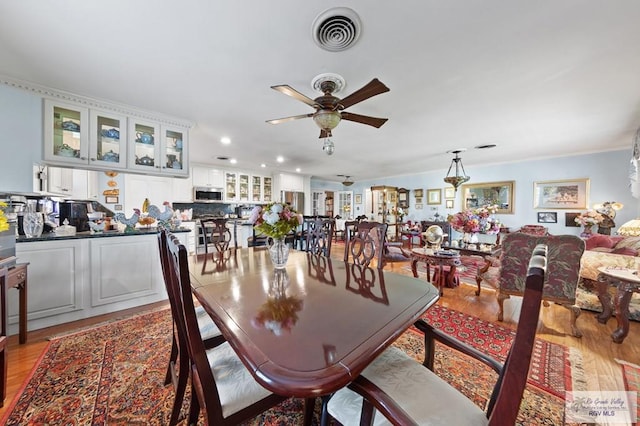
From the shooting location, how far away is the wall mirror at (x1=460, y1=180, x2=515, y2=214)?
18.0 ft

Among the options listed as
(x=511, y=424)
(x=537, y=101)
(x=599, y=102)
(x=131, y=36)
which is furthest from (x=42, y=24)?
(x=599, y=102)

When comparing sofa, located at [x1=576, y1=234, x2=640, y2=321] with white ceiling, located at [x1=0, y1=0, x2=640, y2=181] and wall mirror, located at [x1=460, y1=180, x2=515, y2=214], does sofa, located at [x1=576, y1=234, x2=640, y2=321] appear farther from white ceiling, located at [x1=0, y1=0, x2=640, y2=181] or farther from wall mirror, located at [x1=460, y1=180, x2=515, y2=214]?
wall mirror, located at [x1=460, y1=180, x2=515, y2=214]

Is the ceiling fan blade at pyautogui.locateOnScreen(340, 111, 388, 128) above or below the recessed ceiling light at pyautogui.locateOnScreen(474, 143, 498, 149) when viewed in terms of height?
below

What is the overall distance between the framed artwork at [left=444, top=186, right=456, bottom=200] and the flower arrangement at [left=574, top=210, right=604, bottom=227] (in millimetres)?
2427

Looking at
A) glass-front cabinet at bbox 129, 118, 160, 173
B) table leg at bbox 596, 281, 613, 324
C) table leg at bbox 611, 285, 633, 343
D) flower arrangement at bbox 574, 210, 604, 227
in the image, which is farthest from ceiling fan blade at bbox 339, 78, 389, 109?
flower arrangement at bbox 574, 210, 604, 227

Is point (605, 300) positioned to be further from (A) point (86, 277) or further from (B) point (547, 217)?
(A) point (86, 277)

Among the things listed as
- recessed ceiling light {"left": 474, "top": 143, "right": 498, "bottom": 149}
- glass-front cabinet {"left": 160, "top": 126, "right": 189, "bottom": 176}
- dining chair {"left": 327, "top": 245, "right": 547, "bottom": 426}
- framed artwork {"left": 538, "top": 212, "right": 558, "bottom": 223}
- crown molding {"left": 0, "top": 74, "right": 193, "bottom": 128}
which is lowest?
dining chair {"left": 327, "top": 245, "right": 547, "bottom": 426}

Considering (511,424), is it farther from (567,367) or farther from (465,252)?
(465,252)

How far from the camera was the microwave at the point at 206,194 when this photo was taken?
5.60 metres

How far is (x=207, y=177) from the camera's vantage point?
5.77 metres

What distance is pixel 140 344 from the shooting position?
194 centimetres

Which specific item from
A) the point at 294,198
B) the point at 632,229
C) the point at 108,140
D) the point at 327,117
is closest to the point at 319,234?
the point at 327,117

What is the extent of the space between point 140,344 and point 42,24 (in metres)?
2.36

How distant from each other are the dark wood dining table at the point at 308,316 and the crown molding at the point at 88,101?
223cm
